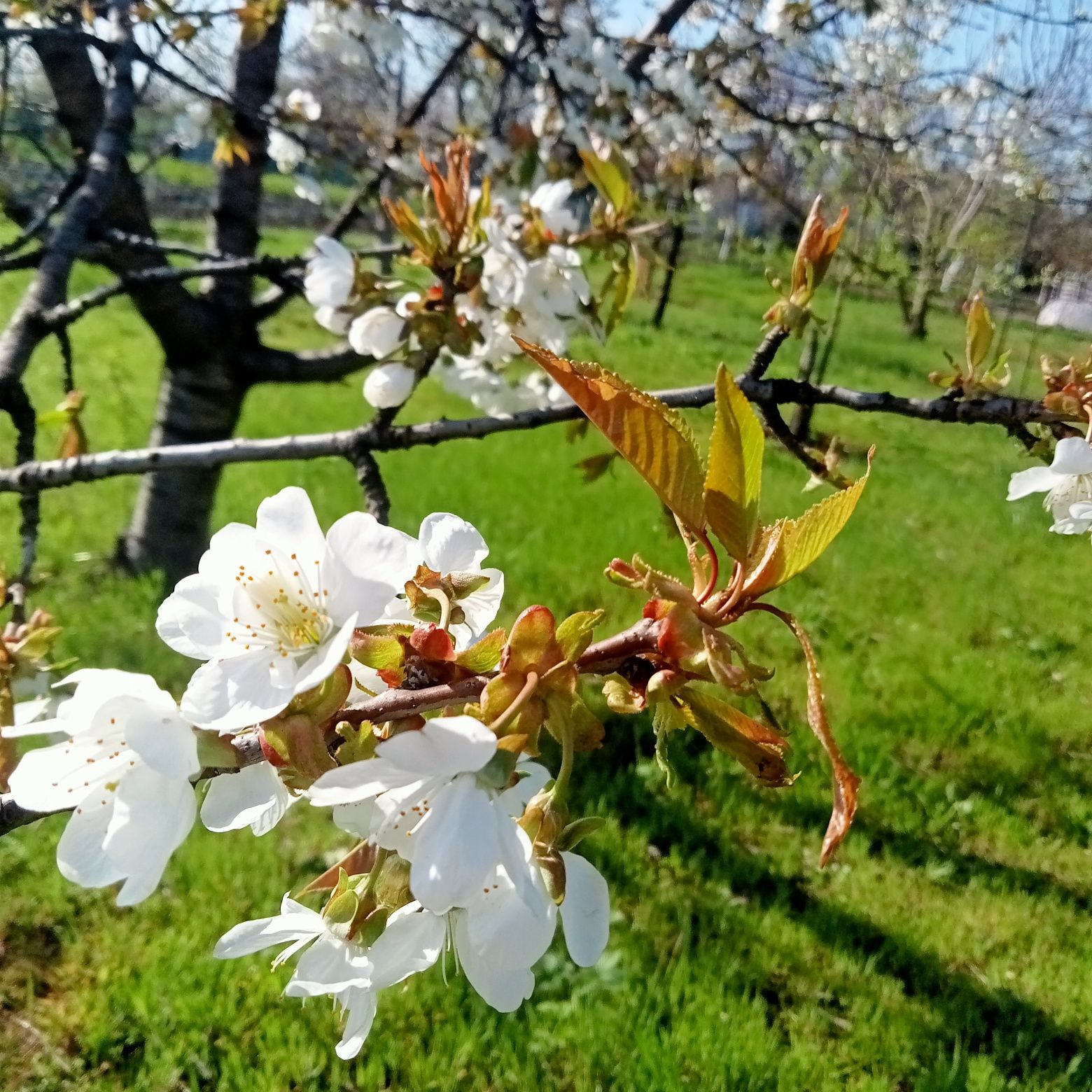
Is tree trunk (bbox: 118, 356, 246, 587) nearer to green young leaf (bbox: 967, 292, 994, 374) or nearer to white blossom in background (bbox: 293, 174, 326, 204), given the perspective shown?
white blossom in background (bbox: 293, 174, 326, 204)

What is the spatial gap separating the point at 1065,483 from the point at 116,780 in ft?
2.77

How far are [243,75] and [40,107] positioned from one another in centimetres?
76

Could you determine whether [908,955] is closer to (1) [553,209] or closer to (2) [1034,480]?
(2) [1034,480]

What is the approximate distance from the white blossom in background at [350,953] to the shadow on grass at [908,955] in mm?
1440

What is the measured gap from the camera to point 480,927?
509 millimetres

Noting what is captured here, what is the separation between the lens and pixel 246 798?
556 mm

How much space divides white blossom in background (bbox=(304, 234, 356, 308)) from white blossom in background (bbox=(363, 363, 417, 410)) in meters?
0.11

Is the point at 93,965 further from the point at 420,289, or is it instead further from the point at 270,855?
the point at 420,289

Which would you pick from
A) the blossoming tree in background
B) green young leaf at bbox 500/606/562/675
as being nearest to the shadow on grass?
the blossoming tree in background

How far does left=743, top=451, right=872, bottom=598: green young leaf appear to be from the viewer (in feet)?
1.53

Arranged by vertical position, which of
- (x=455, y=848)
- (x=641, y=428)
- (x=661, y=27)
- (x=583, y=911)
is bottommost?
(x=583, y=911)

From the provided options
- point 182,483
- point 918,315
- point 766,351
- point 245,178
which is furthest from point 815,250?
point 918,315

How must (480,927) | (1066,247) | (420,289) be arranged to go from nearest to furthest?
(480,927) → (420,289) → (1066,247)

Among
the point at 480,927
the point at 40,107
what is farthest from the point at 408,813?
the point at 40,107
